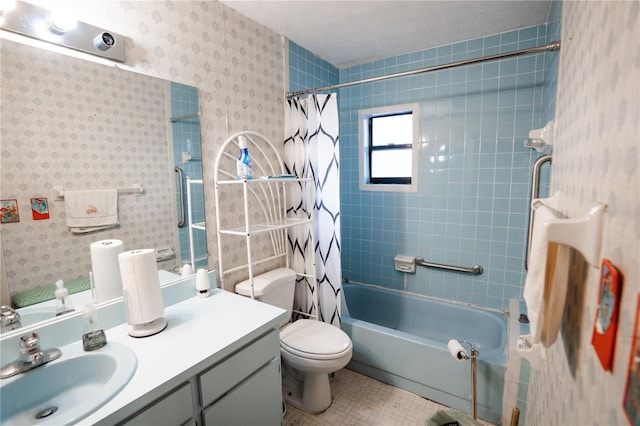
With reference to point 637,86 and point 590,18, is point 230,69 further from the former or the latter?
point 637,86

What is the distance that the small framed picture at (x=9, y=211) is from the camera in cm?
106

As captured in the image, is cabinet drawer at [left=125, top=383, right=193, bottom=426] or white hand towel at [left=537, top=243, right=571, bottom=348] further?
cabinet drawer at [left=125, top=383, right=193, bottom=426]

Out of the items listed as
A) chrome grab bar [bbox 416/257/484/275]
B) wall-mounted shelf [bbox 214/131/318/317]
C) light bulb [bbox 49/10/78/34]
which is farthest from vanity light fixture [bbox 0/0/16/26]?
chrome grab bar [bbox 416/257/484/275]

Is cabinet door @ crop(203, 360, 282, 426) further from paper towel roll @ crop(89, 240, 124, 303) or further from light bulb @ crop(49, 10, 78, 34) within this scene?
light bulb @ crop(49, 10, 78, 34)

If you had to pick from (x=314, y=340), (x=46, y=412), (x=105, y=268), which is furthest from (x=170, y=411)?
(x=314, y=340)

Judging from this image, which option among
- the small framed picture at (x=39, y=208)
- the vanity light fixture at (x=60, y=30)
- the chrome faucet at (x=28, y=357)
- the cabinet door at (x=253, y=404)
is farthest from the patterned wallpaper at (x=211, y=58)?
the chrome faucet at (x=28, y=357)

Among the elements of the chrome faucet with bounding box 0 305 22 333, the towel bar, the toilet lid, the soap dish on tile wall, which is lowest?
the toilet lid

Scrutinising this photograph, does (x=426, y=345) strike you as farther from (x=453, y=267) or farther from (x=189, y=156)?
(x=189, y=156)

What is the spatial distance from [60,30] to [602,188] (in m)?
1.76

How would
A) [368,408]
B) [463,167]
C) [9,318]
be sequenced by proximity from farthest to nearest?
[463,167], [368,408], [9,318]

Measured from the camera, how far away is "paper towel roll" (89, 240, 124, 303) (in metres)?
1.28

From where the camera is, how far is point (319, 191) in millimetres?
2139

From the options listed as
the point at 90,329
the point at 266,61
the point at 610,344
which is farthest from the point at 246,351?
the point at 266,61

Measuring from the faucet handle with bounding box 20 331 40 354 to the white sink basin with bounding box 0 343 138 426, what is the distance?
69 mm
